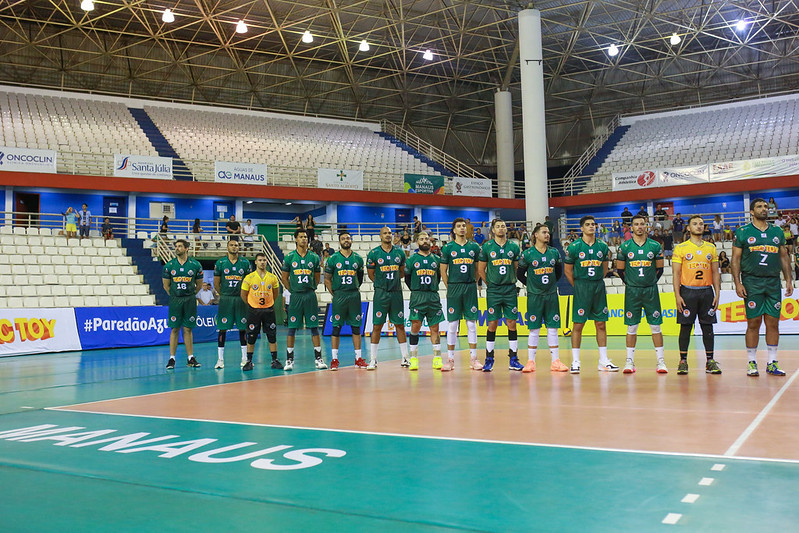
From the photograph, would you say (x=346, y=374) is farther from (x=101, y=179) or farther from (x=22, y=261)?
(x=101, y=179)

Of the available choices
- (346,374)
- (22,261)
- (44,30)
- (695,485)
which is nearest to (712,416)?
(695,485)

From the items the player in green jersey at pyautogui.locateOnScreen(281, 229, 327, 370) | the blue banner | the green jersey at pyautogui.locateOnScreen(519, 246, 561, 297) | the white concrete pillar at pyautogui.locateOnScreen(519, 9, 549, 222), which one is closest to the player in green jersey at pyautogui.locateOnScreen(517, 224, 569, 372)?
the green jersey at pyautogui.locateOnScreen(519, 246, 561, 297)

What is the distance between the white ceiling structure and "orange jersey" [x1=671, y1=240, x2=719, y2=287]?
26138 mm

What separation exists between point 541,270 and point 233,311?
5.74 m

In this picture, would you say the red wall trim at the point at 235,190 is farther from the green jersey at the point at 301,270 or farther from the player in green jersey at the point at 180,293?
the green jersey at the point at 301,270

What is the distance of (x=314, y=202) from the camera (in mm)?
35750

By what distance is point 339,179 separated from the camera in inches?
1372

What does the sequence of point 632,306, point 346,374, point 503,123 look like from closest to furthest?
point 632,306 → point 346,374 → point 503,123

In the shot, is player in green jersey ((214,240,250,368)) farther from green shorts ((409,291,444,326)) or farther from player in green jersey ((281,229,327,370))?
green shorts ((409,291,444,326))

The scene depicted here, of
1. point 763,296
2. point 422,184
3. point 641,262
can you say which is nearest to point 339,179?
point 422,184

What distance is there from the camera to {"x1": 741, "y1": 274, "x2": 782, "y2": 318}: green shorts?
9203mm

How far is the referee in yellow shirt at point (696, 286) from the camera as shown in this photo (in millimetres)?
9555

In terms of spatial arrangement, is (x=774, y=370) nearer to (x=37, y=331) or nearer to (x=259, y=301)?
(x=259, y=301)

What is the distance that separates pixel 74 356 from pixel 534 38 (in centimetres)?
2300
